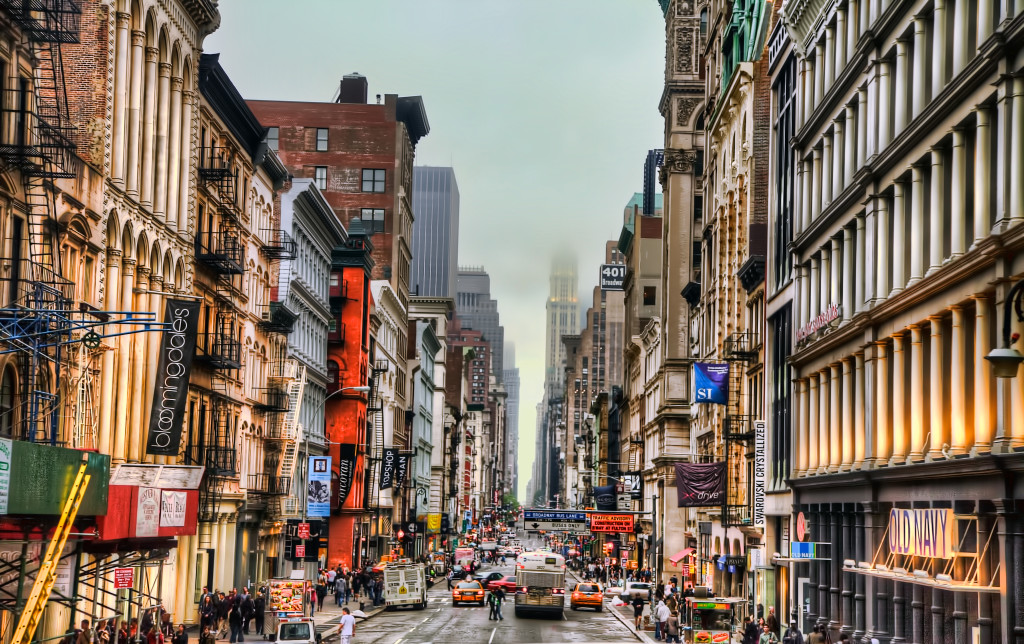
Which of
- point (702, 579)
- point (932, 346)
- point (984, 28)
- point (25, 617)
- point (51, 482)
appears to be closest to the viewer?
point (25, 617)

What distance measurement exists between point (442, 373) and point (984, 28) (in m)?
156

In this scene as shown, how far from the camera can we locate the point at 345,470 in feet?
309

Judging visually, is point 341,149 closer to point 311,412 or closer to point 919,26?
point 311,412

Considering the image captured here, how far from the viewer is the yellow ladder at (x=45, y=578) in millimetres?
23531

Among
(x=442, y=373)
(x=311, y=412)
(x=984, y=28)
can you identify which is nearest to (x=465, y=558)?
(x=311, y=412)

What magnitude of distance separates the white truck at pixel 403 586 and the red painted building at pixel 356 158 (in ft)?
169

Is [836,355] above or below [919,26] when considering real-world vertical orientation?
below

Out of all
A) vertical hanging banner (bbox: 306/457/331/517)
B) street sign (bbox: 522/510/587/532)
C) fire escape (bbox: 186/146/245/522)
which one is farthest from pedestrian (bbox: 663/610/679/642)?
street sign (bbox: 522/510/587/532)

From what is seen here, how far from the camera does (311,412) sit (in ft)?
287

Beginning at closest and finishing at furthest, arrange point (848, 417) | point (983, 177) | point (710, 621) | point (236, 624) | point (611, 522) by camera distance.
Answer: point (983, 177), point (848, 417), point (710, 621), point (236, 624), point (611, 522)

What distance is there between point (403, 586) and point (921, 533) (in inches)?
1756

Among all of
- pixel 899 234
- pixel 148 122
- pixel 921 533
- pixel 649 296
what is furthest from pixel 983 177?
pixel 649 296

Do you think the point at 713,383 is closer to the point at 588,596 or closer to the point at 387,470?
the point at 588,596

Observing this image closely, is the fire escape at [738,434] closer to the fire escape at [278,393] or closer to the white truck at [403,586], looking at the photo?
the white truck at [403,586]
